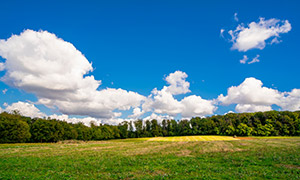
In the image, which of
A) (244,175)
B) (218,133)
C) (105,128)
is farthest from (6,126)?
(218,133)

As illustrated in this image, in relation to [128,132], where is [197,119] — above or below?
above

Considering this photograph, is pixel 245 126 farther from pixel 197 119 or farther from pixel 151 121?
pixel 151 121

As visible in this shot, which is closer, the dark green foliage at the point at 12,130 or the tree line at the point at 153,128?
the dark green foliage at the point at 12,130

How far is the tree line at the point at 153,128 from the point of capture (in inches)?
3396

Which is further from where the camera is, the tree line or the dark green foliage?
the tree line

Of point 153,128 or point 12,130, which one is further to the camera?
point 153,128

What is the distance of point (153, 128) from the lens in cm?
15275

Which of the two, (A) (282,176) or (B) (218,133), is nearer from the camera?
(A) (282,176)

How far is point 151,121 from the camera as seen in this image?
15725 centimetres

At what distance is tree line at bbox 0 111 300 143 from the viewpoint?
283 feet

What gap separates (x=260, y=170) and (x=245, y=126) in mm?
110143

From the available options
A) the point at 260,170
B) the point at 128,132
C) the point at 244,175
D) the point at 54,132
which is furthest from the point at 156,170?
the point at 128,132

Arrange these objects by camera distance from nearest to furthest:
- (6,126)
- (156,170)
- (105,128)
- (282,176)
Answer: (282,176), (156,170), (6,126), (105,128)

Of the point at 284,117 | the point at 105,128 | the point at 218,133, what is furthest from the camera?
the point at 105,128
